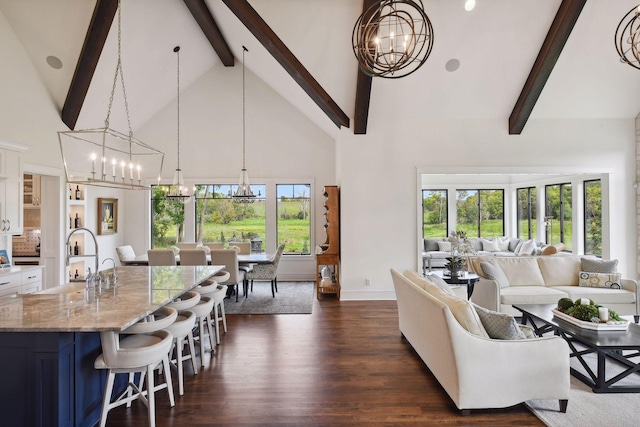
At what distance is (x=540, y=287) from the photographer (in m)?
5.19

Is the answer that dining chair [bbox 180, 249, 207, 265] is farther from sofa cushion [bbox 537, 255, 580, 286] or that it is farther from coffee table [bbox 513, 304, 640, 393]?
sofa cushion [bbox 537, 255, 580, 286]

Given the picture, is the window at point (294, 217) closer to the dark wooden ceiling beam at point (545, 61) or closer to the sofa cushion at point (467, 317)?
the dark wooden ceiling beam at point (545, 61)

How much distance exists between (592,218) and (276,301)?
7.12 metres

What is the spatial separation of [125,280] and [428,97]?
204 inches

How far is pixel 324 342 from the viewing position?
4363 millimetres

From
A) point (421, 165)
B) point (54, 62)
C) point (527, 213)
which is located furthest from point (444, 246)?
point (54, 62)

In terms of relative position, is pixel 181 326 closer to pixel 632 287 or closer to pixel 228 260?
pixel 228 260

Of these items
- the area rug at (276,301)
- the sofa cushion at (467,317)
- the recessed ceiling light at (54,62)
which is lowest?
the area rug at (276,301)

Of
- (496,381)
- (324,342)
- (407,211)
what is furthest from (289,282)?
(496,381)

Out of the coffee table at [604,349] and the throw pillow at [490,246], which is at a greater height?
the throw pillow at [490,246]

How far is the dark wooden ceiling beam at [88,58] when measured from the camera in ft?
16.2

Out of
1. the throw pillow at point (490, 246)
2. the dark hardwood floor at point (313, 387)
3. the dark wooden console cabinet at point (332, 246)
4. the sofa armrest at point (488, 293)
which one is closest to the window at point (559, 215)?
the throw pillow at point (490, 246)

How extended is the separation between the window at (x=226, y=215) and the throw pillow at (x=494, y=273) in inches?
195

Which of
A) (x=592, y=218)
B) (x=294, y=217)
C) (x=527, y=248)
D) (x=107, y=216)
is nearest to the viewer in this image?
(x=107, y=216)
